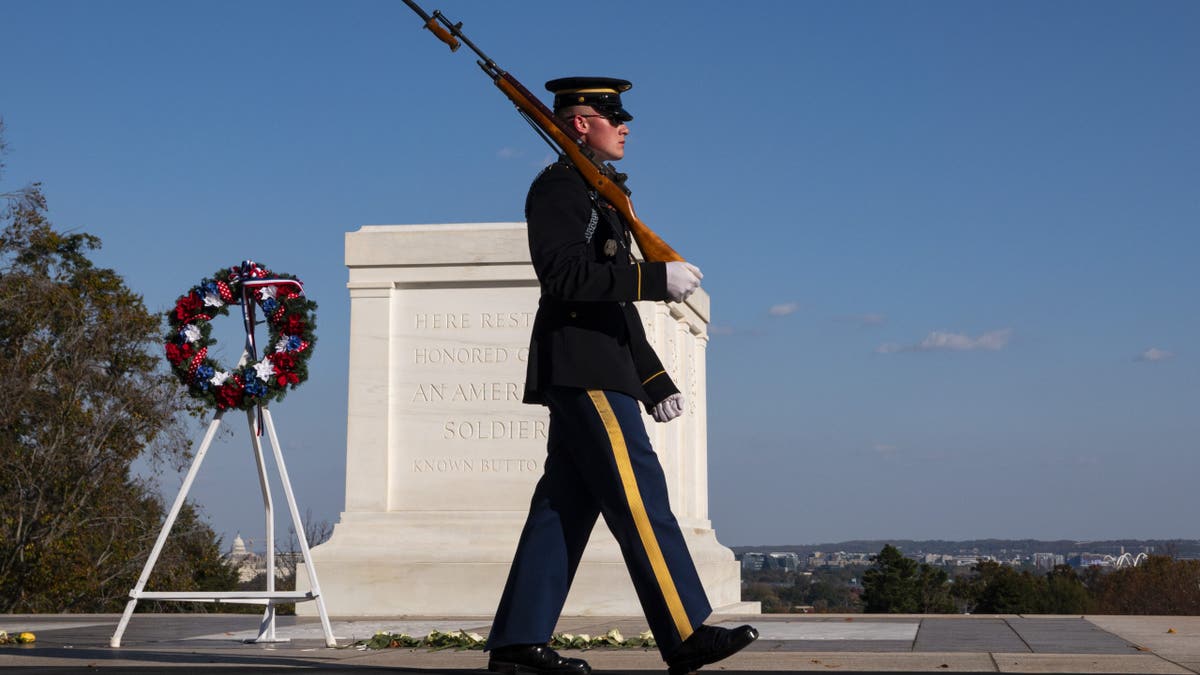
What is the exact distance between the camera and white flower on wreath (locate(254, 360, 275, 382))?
7.92m

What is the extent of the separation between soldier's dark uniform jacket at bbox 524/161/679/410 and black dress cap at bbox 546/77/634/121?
248mm

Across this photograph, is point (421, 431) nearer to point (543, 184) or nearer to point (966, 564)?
point (543, 184)

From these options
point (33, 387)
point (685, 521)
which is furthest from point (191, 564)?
point (685, 521)

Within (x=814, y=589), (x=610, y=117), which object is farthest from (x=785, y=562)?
(x=610, y=117)

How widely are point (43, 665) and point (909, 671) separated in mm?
3459

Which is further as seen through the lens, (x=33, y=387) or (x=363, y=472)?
(x=33, y=387)

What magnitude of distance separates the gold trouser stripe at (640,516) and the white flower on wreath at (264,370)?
142 inches

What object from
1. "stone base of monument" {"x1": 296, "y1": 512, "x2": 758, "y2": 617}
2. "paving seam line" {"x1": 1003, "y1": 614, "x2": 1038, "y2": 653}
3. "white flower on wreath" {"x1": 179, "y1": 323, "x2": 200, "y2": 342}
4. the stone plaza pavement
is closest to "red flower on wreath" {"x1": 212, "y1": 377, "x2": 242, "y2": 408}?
"white flower on wreath" {"x1": 179, "y1": 323, "x2": 200, "y2": 342}

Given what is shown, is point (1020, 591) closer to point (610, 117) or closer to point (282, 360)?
point (282, 360)

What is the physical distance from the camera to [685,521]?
13023mm

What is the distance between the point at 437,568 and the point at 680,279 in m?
7.21

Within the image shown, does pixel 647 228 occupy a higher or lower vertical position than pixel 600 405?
higher

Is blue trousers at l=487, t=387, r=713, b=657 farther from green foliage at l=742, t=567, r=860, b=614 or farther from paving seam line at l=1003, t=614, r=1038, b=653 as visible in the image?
green foliage at l=742, t=567, r=860, b=614

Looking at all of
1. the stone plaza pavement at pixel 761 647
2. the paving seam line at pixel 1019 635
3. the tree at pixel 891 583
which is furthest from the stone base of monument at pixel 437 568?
the tree at pixel 891 583
